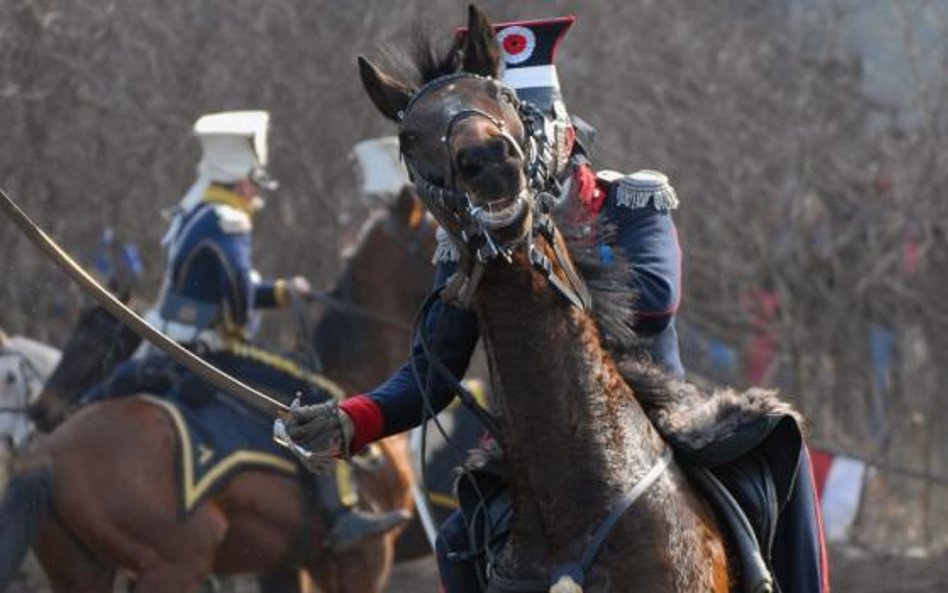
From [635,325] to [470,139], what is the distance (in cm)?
95

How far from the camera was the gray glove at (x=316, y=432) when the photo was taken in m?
6.07

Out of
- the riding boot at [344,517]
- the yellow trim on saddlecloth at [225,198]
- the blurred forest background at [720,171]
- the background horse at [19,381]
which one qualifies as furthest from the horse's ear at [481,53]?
the blurred forest background at [720,171]

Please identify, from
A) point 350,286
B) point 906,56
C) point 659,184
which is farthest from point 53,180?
point 659,184

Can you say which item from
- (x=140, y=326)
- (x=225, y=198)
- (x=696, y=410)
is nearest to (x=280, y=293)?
(x=225, y=198)

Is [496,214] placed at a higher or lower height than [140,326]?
higher

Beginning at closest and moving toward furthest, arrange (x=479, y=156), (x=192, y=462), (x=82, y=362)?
1. (x=479, y=156)
2. (x=192, y=462)
3. (x=82, y=362)

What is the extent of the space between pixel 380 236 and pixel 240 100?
205 inches

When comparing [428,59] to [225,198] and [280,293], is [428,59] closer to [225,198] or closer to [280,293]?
[225,198]

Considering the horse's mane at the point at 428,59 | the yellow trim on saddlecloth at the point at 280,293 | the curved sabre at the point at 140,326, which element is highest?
the horse's mane at the point at 428,59

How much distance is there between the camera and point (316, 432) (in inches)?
239

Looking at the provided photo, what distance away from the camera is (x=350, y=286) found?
13.0 meters

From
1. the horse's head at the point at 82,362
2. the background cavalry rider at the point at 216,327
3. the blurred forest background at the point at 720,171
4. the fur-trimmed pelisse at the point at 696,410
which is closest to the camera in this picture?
the fur-trimmed pelisse at the point at 696,410

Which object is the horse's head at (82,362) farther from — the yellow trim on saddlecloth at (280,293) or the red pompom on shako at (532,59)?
the red pompom on shako at (532,59)

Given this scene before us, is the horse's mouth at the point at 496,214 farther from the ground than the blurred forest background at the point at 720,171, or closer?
farther from the ground
